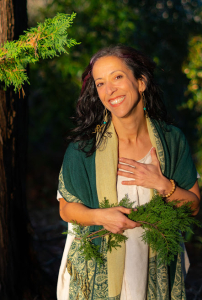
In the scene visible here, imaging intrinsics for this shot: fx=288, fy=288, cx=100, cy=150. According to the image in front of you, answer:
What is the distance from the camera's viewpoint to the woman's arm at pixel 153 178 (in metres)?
1.75

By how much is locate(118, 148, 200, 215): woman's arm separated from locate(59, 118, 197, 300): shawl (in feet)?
0.19

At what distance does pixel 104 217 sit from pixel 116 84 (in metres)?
0.78

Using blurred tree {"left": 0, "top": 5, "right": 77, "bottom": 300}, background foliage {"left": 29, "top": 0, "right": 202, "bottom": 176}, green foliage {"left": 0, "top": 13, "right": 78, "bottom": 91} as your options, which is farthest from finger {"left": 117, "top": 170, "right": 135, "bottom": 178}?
background foliage {"left": 29, "top": 0, "right": 202, "bottom": 176}

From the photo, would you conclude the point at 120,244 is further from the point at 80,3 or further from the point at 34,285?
the point at 80,3

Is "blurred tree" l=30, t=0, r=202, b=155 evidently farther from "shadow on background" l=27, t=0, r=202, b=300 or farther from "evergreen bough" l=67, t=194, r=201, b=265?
"evergreen bough" l=67, t=194, r=201, b=265

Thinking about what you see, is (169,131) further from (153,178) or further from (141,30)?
(141,30)

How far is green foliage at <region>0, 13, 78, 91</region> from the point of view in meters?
1.53

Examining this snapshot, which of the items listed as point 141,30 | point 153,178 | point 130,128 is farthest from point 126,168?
point 141,30

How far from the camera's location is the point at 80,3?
156 inches

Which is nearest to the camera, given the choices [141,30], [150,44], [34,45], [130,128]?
[34,45]

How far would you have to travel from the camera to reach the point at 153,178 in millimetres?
1751

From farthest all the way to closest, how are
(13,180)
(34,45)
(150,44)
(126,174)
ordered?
(150,44) → (13,180) → (126,174) → (34,45)

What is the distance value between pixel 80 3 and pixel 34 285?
3613mm

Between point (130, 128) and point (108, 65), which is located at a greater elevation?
point (108, 65)
